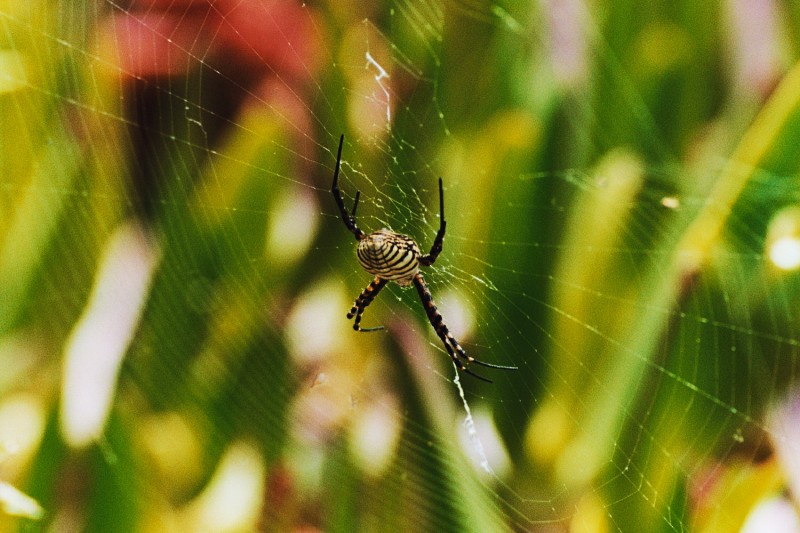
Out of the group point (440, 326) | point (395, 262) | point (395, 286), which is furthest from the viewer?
point (395, 286)

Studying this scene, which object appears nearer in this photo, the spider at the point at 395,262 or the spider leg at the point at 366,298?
the spider at the point at 395,262

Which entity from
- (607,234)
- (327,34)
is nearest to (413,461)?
(607,234)

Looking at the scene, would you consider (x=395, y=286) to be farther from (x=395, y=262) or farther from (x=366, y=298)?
(x=395, y=262)

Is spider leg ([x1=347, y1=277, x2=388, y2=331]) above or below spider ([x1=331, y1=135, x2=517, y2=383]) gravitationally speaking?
below

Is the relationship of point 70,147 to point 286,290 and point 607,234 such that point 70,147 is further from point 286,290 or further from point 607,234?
point 607,234

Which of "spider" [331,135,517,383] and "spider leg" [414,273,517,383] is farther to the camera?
"spider leg" [414,273,517,383]

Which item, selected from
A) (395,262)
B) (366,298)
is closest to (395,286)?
(366,298)
